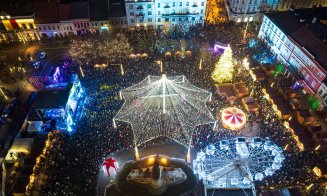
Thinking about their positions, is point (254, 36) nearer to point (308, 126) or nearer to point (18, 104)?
point (308, 126)

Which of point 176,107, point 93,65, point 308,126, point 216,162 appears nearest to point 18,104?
point 93,65

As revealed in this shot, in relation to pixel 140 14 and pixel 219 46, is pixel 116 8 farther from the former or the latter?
pixel 219 46

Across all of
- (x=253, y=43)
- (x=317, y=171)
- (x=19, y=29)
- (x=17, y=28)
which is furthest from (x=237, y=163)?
(x=17, y=28)

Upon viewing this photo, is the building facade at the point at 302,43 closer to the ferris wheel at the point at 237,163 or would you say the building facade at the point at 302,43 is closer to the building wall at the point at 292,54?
the building wall at the point at 292,54

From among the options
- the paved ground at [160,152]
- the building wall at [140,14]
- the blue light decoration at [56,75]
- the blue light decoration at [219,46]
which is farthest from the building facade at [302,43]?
the blue light decoration at [56,75]

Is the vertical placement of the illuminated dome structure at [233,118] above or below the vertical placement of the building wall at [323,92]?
below
